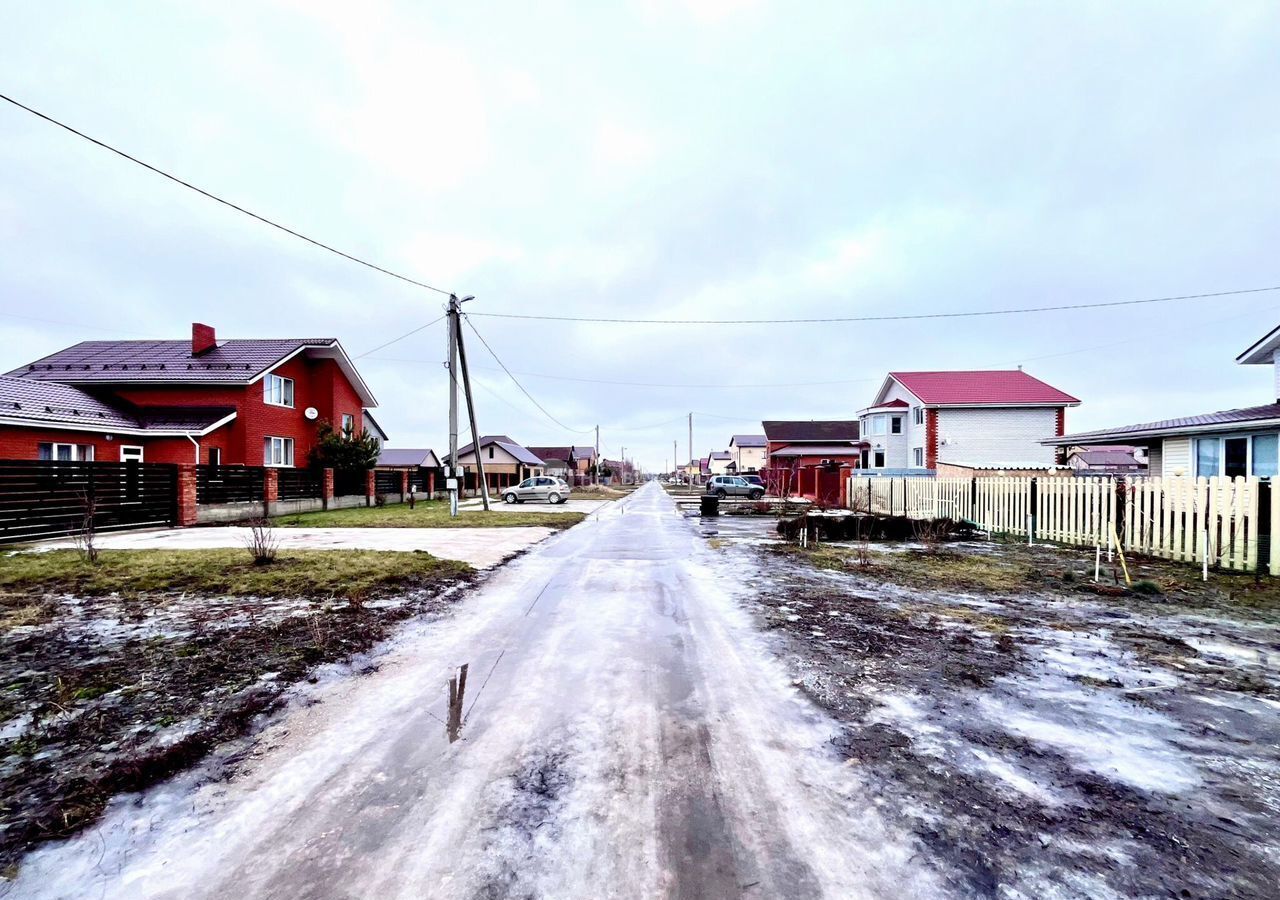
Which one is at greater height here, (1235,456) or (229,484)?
(1235,456)

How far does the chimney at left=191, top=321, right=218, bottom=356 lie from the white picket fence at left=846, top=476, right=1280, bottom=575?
3291 cm

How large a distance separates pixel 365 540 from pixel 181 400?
1862 centimetres

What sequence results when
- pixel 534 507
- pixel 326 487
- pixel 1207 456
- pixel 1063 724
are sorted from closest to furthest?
pixel 1063 724 < pixel 1207 456 < pixel 326 487 < pixel 534 507

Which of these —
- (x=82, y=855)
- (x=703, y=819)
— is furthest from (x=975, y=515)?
(x=82, y=855)

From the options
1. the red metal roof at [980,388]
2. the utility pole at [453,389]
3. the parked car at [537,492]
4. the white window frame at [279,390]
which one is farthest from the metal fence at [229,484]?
the red metal roof at [980,388]

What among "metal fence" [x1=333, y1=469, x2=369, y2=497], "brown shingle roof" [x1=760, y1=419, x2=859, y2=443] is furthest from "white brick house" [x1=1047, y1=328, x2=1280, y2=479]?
"brown shingle roof" [x1=760, y1=419, x2=859, y2=443]

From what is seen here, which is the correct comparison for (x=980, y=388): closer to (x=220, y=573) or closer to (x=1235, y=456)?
(x=1235, y=456)

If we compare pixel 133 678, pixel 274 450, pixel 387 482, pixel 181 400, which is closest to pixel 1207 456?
pixel 133 678

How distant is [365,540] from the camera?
44.2ft

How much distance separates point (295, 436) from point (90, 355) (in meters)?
10.7

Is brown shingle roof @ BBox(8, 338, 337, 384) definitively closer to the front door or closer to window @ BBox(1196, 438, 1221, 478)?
window @ BBox(1196, 438, 1221, 478)

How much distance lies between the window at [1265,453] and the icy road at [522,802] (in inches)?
693

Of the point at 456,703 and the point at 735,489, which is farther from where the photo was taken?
the point at 735,489

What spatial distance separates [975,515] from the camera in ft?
52.9
